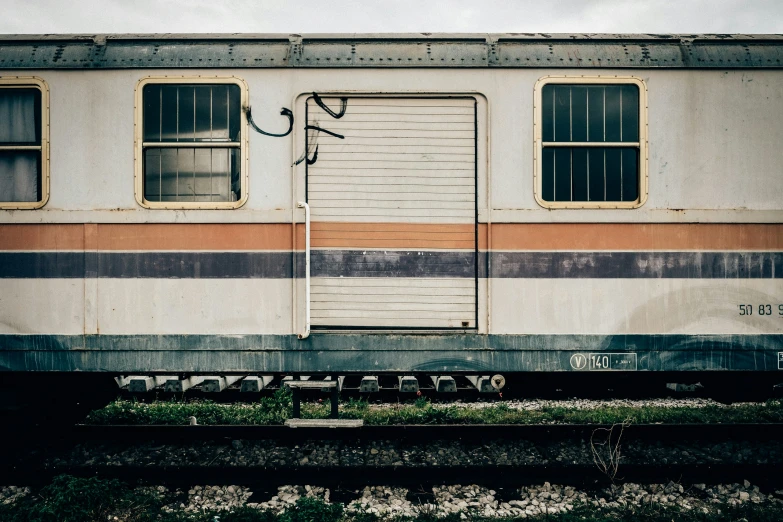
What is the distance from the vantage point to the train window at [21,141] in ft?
13.9

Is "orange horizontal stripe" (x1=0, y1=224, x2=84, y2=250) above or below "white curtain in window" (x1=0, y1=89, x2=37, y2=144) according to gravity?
below

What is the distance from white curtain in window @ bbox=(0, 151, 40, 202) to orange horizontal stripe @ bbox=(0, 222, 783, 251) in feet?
0.93

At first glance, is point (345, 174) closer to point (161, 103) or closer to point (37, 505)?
point (161, 103)

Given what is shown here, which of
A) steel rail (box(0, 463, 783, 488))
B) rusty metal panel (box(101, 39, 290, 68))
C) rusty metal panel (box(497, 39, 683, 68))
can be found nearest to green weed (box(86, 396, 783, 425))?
steel rail (box(0, 463, 783, 488))

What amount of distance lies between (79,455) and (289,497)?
2317 mm

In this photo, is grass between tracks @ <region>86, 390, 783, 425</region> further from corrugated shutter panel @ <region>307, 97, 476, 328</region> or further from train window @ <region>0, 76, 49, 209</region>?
train window @ <region>0, 76, 49, 209</region>

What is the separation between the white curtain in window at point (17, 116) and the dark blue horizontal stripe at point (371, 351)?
1.72 metres

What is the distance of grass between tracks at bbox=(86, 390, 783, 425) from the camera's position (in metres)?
5.61

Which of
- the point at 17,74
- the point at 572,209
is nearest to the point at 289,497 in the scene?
the point at 572,209

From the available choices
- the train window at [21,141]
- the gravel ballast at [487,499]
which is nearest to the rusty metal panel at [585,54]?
the gravel ballast at [487,499]

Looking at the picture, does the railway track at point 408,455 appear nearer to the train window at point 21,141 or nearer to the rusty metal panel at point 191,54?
the train window at point 21,141

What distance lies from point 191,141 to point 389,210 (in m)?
1.80

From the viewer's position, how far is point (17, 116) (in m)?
4.27

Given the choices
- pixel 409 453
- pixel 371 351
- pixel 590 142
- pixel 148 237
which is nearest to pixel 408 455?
pixel 409 453
